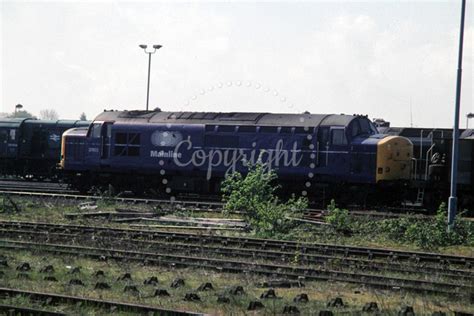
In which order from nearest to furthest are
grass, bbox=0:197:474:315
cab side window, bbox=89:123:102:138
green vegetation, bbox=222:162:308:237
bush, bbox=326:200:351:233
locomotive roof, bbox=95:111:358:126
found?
grass, bbox=0:197:474:315 < green vegetation, bbox=222:162:308:237 < bush, bbox=326:200:351:233 < locomotive roof, bbox=95:111:358:126 < cab side window, bbox=89:123:102:138

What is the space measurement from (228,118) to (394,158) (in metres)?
6.83

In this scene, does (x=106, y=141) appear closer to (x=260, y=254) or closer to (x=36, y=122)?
(x=36, y=122)

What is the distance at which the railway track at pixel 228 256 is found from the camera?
13.5 meters

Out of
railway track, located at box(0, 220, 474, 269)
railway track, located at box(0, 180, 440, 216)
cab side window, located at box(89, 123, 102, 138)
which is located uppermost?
cab side window, located at box(89, 123, 102, 138)

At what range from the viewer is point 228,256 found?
16.3 metres

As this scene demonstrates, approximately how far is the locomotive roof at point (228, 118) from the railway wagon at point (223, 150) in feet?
0.13

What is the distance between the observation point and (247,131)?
29.1 m

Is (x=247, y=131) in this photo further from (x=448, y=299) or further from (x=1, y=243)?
(x=448, y=299)

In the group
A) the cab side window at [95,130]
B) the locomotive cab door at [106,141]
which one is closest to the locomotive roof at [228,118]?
the cab side window at [95,130]

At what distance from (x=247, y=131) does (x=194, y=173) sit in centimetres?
281

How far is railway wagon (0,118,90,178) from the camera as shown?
41.4 m

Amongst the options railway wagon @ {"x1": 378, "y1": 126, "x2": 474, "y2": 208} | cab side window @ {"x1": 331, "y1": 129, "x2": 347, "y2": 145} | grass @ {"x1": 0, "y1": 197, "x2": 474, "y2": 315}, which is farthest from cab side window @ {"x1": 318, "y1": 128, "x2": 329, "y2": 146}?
grass @ {"x1": 0, "y1": 197, "x2": 474, "y2": 315}

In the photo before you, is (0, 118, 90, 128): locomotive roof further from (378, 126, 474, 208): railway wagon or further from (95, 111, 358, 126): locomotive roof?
(378, 126, 474, 208): railway wagon

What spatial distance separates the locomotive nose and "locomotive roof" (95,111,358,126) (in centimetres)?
168
